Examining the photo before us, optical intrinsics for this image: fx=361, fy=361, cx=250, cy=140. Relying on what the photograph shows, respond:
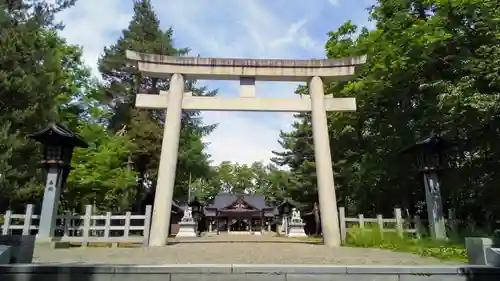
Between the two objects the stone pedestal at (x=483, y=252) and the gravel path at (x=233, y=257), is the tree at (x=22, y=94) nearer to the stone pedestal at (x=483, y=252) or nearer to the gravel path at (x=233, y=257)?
the gravel path at (x=233, y=257)

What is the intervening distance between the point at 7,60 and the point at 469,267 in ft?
55.8

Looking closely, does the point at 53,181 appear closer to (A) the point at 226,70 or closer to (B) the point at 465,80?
(A) the point at 226,70

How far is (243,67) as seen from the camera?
13.2 meters

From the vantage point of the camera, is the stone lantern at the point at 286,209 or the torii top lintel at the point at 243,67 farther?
the stone lantern at the point at 286,209

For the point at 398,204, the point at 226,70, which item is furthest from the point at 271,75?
the point at 398,204

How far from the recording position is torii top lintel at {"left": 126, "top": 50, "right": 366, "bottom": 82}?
13.0 meters

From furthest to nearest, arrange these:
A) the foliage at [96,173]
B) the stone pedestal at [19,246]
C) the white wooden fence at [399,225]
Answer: the foliage at [96,173] → the white wooden fence at [399,225] → the stone pedestal at [19,246]

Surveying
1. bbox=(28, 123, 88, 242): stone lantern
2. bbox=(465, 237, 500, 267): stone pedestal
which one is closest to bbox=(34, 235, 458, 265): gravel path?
bbox=(28, 123, 88, 242): stone lantern

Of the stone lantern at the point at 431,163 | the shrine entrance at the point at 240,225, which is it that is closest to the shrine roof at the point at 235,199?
the shrine entrance at the point at 240,225

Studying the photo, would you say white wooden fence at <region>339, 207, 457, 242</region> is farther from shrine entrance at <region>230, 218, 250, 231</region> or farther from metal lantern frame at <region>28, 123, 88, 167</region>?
shrine entrance at <region>230, 218, 250, 231</region>

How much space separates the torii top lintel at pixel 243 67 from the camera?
13.0 m

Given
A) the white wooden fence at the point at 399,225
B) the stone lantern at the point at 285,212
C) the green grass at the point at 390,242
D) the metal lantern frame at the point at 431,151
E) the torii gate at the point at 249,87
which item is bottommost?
the green grass at the point at 390,242

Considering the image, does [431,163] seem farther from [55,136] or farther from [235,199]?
[235,199]

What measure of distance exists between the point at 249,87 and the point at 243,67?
0.76 meters
